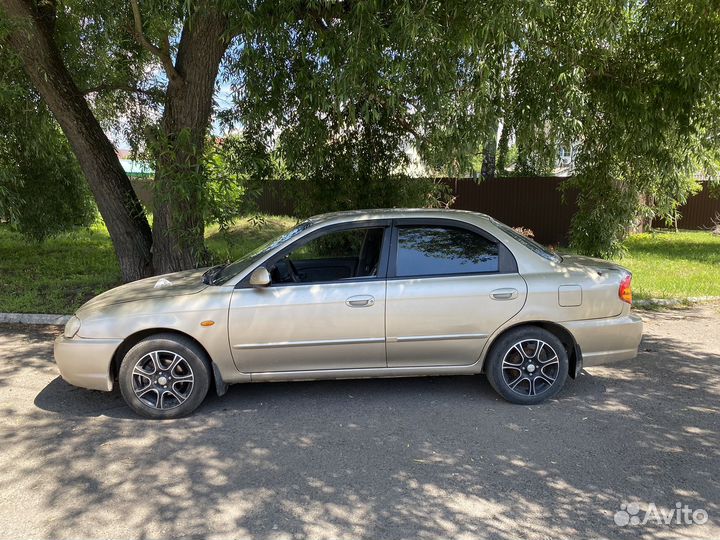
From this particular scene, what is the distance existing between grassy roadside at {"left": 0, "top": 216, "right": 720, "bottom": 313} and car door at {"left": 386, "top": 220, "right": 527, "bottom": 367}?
3.27m

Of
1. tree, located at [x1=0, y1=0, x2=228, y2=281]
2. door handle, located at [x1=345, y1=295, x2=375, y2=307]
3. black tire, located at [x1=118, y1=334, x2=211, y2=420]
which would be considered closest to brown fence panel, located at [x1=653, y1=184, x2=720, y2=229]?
tree, located at [x1=0, y1=0, x2=228, y2=281]

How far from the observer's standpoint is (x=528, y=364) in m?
4.70

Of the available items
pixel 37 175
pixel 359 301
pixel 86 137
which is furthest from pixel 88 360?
pixel 37 175

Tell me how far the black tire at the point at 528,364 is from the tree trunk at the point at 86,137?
17.7 feet

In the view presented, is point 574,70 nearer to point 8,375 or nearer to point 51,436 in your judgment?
point 51,436

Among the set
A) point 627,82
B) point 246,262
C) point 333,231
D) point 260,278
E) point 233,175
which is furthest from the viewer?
point 627,82

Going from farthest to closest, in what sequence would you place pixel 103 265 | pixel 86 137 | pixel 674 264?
pixel 674 264
pixel 103 265
pixel 86 137

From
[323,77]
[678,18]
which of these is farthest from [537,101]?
[323,77]

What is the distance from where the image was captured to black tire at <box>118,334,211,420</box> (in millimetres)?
4438

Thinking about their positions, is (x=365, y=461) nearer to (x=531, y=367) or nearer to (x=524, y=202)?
(x=531, y=367)

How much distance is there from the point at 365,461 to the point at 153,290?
2330mm

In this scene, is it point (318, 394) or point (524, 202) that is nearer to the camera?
point (318, 394)

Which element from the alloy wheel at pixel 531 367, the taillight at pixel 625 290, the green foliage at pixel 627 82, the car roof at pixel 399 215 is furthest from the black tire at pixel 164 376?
the green foliage at pixel 627 82

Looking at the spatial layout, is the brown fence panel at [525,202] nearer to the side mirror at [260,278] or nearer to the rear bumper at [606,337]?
the rear bumper at [606,337]
